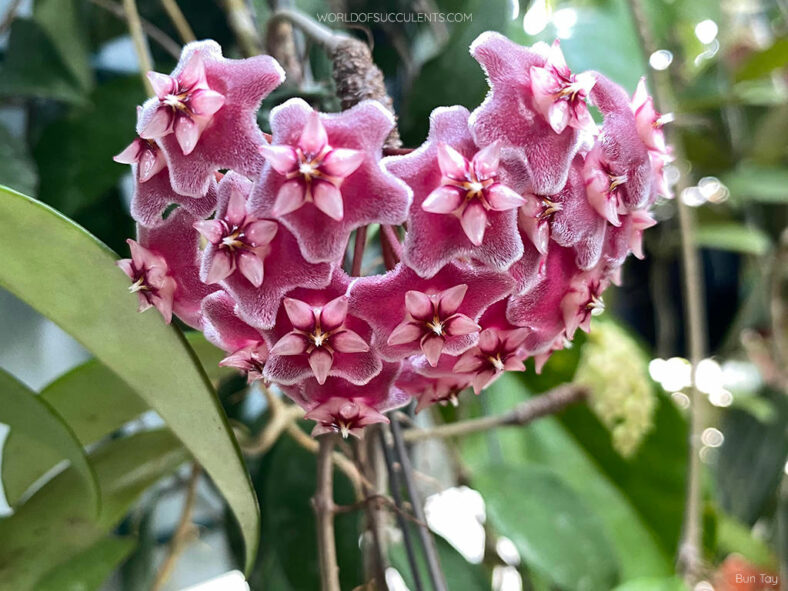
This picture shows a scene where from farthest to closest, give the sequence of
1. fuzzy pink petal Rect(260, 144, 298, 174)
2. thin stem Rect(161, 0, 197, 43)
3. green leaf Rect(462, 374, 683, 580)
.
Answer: green leaf Rect(462, 374, 683, 580), thin stem Rect(161, 0, 197, 43), fuzzy pink petal Rect(260, 144, 298, 174)

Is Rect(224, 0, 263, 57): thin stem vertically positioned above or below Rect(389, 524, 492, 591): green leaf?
above

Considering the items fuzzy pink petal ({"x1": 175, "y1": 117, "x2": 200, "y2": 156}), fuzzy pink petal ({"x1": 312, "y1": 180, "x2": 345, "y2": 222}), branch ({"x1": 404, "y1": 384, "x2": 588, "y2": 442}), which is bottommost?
branch ({"x1": 404, "y1": 384, "x2": 588, "y2": 442})

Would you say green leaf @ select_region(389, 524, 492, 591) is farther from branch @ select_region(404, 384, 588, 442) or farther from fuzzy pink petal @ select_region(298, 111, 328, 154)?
fuzzy pink petal @ select_region(298, 111, 328, 154)

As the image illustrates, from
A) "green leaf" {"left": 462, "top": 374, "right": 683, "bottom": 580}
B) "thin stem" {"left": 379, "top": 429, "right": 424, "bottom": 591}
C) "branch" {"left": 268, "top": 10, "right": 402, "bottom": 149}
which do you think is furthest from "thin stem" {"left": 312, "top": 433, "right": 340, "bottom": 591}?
"green leaf" {"left": 462, "top": 374, "right": 683, "bottom": 580}

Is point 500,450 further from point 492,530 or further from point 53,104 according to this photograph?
point 53,104

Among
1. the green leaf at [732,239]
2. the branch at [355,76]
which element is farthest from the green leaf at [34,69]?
the green leaf at [732,239]

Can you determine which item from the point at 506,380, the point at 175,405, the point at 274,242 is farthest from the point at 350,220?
the point at 506,380
